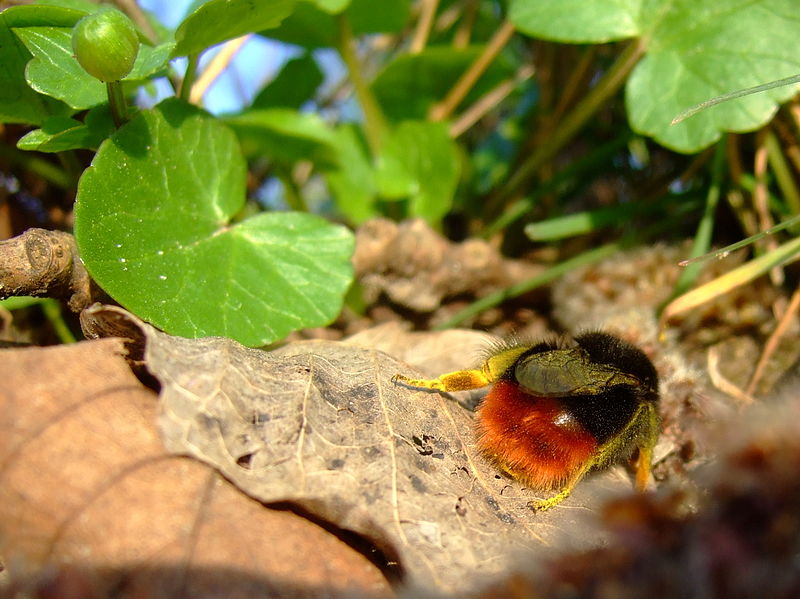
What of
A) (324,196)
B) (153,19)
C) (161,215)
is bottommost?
(324,196)

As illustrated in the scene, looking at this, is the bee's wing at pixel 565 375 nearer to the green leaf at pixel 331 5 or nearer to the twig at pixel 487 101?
the green leaf at pixel 331 5

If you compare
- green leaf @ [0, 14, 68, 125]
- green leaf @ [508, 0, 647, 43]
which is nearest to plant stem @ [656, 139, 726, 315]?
green leaf @ [508, 0, 647, 43]

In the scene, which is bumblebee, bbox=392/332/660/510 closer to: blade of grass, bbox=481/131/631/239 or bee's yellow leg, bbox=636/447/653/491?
bee's yellow leg, bbox=636/447/653/491

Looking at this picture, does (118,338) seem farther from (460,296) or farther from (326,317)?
(460,296)

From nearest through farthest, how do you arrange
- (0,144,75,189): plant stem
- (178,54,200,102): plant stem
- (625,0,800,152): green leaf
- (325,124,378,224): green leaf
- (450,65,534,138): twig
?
(178,54,200,102): plant stem, (625,0,800,152): green leaf, (0,144,75,189): plant stem, (325,124,378,224): green leaf, (450,65,534,138): twig

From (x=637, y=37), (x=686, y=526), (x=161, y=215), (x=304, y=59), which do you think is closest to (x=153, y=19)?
(x=304, y=59)

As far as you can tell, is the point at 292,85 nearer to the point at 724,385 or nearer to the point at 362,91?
the point at 362,91

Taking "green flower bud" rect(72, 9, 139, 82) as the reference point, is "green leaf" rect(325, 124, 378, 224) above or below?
below
